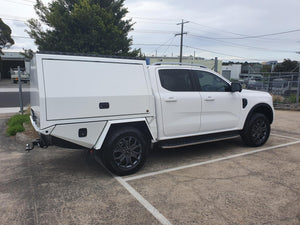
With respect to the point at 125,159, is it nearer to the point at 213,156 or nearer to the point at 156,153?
the point at 156,153

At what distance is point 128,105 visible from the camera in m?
3.89

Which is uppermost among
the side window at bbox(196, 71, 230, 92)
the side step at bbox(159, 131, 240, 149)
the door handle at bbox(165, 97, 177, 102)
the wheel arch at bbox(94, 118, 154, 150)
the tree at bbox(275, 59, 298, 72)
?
the tree at bbox(275, 59, 298, 72)

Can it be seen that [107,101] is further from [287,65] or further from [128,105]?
[287,65]

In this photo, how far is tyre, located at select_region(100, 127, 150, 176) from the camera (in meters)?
3.77

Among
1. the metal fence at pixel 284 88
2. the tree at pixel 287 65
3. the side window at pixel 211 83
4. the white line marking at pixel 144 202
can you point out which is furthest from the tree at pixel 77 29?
the tree at pixel 287 65

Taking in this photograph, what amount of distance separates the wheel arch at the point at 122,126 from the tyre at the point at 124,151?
0.22 ft

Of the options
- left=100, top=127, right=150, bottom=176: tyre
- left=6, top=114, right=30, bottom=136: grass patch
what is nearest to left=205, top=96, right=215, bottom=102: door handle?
left=100, top=127, right=150, bottom=176: tyre

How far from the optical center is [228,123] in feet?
17.1

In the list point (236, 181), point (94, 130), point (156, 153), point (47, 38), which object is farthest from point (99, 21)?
point (236, 181)

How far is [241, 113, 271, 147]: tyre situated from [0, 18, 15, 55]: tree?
132 ft

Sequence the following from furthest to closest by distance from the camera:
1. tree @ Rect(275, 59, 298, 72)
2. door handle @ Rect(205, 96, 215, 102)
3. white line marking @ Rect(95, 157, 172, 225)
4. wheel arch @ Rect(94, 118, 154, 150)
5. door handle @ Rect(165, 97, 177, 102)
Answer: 1. tree @ Rect(275, 59, 298, 72)
2. door handle @ Rect(205, 96, 215, 102)
3. door handle @ Rect(165, 97, 177, 102)
4. wheel arch @ Rect(94, 118, 154, 150)
5. white line marking @ Rect(95, 157, 172, 225)

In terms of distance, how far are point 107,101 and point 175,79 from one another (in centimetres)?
153

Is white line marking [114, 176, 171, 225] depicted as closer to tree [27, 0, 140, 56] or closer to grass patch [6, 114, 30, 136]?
grass patch [6, 114, 30, 136]

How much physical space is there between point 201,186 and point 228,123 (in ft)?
6.68
